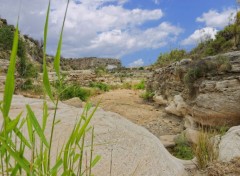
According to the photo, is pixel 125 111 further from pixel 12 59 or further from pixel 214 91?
pixel 12 59

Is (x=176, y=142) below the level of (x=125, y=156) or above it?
below

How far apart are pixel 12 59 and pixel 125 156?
275cm

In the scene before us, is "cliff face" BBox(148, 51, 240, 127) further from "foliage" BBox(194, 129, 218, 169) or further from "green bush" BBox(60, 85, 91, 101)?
"green bush" BBox(60, 85, 91, 101)

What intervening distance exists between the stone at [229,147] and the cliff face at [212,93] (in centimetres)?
184

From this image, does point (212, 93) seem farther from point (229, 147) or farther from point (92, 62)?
point (92, 62)

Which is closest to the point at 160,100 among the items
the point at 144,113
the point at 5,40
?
the point at 144,113

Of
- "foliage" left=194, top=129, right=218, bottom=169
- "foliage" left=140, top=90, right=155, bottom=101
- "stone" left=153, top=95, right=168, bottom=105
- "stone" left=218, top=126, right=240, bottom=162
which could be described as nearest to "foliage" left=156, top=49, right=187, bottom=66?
"foliage" left=140, top=90, right=155, bottom=101

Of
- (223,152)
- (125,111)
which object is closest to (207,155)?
(223,152)

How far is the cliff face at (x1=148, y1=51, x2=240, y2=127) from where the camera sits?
6793 mm

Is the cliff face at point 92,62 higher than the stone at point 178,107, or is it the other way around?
the cliff face at point 92,62

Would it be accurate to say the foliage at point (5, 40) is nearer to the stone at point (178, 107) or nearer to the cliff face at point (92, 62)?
the stone at point (178, 107)

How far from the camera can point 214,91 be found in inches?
284

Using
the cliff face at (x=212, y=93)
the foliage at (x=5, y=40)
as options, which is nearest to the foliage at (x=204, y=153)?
the cliff face at (x=212, y=93)

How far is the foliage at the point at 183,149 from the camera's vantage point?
5779 mm
